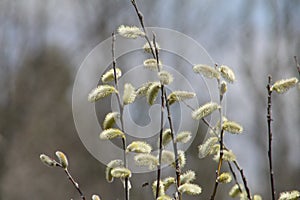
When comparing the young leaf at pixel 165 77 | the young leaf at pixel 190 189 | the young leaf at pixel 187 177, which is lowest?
the young leaf at pixel 190 189

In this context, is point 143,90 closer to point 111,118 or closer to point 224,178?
point 111,118

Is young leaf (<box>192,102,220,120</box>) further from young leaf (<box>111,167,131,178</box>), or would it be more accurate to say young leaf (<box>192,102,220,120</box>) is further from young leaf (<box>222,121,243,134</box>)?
young leaf (<box>111,167,131,178</box>)

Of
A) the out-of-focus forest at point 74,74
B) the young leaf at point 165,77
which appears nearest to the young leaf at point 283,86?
the young leaf at point 165,77

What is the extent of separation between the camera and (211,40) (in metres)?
6.18

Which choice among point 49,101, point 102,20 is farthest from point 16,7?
point 49,101

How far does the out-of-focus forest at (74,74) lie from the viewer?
5297 mm

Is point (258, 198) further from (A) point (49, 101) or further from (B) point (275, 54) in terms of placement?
(A) point (49, 101)

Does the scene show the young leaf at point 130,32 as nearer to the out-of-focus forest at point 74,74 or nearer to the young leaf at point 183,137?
the young leaf at point 183,137

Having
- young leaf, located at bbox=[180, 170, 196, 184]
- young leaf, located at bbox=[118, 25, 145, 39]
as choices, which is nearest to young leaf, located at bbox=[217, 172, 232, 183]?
young leaf, located at bbox=[180, 170, 196, 184]

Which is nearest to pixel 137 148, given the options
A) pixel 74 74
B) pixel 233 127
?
pixel 233 127

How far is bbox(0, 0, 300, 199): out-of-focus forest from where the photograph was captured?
530cm

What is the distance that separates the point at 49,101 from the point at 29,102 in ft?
4.54

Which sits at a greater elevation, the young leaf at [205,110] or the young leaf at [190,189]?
the young leaf at [205,110]

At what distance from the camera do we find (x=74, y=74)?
6586 mm
